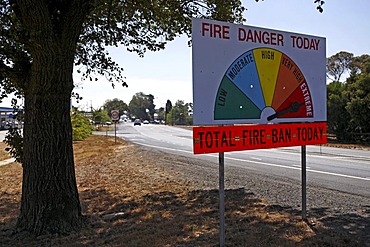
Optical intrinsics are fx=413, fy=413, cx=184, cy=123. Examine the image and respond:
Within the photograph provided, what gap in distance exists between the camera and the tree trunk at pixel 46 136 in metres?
6.18

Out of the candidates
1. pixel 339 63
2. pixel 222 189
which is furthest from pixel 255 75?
pixel 339 63

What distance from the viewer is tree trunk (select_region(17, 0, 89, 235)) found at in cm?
618

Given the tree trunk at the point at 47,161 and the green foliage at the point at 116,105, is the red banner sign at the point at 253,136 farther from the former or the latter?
the green foliage at the point at 116,105

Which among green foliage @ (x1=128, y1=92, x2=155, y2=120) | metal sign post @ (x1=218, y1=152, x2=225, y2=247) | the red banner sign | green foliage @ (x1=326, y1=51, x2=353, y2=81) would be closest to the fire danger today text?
the red banner sign

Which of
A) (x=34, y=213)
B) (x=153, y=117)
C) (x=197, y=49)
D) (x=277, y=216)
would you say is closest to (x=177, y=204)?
(x=277, y=216)

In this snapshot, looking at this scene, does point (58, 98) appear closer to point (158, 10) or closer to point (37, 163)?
point (37, 163)

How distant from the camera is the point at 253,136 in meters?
5.07

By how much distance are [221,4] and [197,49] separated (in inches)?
219

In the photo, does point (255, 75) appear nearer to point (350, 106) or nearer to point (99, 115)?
point (350, 106)

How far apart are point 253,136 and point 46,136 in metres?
3.15

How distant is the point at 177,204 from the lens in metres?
7.80

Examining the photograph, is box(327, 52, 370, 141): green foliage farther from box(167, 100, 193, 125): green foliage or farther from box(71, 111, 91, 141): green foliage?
box(167, 100, 193, 125): green foliage

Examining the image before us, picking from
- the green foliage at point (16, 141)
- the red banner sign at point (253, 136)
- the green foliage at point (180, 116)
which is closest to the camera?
the red banner sign at point (253, 136)

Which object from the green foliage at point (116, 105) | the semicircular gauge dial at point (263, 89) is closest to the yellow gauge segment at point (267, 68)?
the semicircular gauge dial at point (263, 89)
